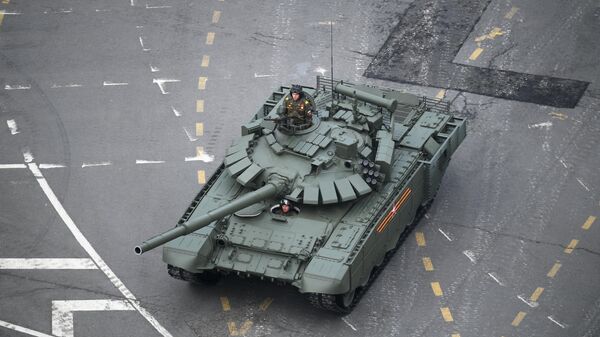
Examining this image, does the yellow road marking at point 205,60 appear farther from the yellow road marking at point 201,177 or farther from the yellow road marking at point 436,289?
the yellow road marking at point 436,289

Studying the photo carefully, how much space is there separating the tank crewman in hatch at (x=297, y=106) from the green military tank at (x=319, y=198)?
0.17m

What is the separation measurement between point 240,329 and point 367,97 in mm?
7426

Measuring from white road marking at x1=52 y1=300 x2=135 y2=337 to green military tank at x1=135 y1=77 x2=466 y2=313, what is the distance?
175 cm

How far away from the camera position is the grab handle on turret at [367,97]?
35.4m

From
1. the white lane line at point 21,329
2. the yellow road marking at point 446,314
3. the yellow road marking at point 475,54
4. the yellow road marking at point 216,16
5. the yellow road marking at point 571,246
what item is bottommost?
the white lane line at point 21,329

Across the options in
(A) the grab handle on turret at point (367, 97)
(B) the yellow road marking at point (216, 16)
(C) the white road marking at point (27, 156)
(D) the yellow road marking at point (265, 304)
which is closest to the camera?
(D) the yellow road marking at point (265, 304)

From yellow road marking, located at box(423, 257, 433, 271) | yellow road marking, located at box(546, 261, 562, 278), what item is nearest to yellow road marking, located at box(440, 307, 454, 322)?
yellow road marking, located at box(423, 257, 433, 271)

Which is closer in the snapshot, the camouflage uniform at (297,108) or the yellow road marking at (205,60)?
the camouflage uniform at (297,108)

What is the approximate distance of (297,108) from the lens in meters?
34.4

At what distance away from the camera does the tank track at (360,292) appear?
32.1 m

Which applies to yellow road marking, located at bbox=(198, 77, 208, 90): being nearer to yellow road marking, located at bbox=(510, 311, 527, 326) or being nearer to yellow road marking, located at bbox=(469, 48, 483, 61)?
yellow road marking, located at bbox=(469, 48, 483, 61)

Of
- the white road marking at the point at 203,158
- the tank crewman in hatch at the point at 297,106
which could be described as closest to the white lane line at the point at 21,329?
the white road marking at the point at 203,158

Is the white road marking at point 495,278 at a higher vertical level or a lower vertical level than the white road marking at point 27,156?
higher

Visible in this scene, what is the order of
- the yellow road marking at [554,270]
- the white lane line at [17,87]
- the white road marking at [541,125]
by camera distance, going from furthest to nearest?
the white lane line at [17,87], the white road marking at [541,125], the yellow road marking at [554,270]
